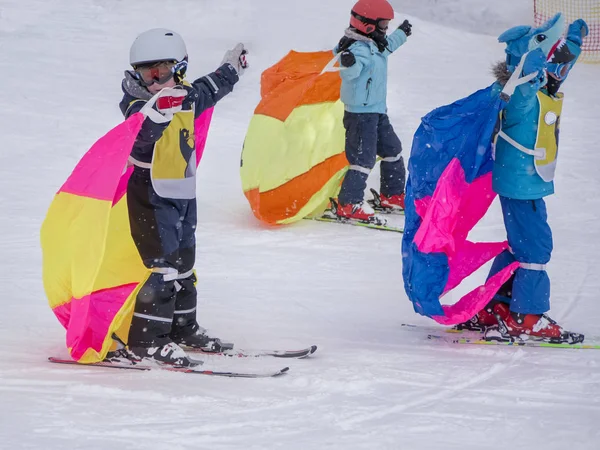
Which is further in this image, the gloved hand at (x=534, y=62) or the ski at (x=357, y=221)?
the ski at (x=357, y=221)

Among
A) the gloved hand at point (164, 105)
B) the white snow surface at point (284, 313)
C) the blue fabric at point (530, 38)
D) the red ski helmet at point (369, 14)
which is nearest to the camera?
the white snow surface at point (284, 313)

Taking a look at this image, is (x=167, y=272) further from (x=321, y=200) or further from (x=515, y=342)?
(x=321, y=200)

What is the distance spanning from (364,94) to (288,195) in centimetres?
100

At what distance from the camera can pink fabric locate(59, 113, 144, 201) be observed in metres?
4.39

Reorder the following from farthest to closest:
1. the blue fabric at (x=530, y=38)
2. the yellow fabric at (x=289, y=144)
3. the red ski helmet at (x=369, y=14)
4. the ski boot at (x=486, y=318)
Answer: the yellow fabric at (x=289, y=144)
the red ski helmet at (x=369, y=14)
the ski boot at (x=486, y=318)
the blue fabric at (x=530, y=38)

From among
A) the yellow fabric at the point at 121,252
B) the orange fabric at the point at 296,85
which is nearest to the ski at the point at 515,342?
the yellow fabric at the point at 121,252

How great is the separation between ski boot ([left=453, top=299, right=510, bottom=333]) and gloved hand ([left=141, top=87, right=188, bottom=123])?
2.18m

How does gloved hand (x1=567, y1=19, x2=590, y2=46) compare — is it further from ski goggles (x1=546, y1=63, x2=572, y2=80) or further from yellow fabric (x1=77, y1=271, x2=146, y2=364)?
yellow fabric (x1=77, y1=271, x2=146, y2=364)

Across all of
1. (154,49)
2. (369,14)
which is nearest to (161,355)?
(154,49)

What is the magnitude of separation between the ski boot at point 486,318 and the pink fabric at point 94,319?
1992 mm

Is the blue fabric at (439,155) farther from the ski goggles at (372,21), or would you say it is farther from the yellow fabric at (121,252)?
the ski goggles at (372,21)

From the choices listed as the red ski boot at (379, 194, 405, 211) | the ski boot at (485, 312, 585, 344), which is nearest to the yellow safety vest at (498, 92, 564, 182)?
the ski boot at (485, 312, 585, 344)

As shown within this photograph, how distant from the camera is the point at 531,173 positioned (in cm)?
496

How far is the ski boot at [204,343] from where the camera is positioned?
495 centimetres
